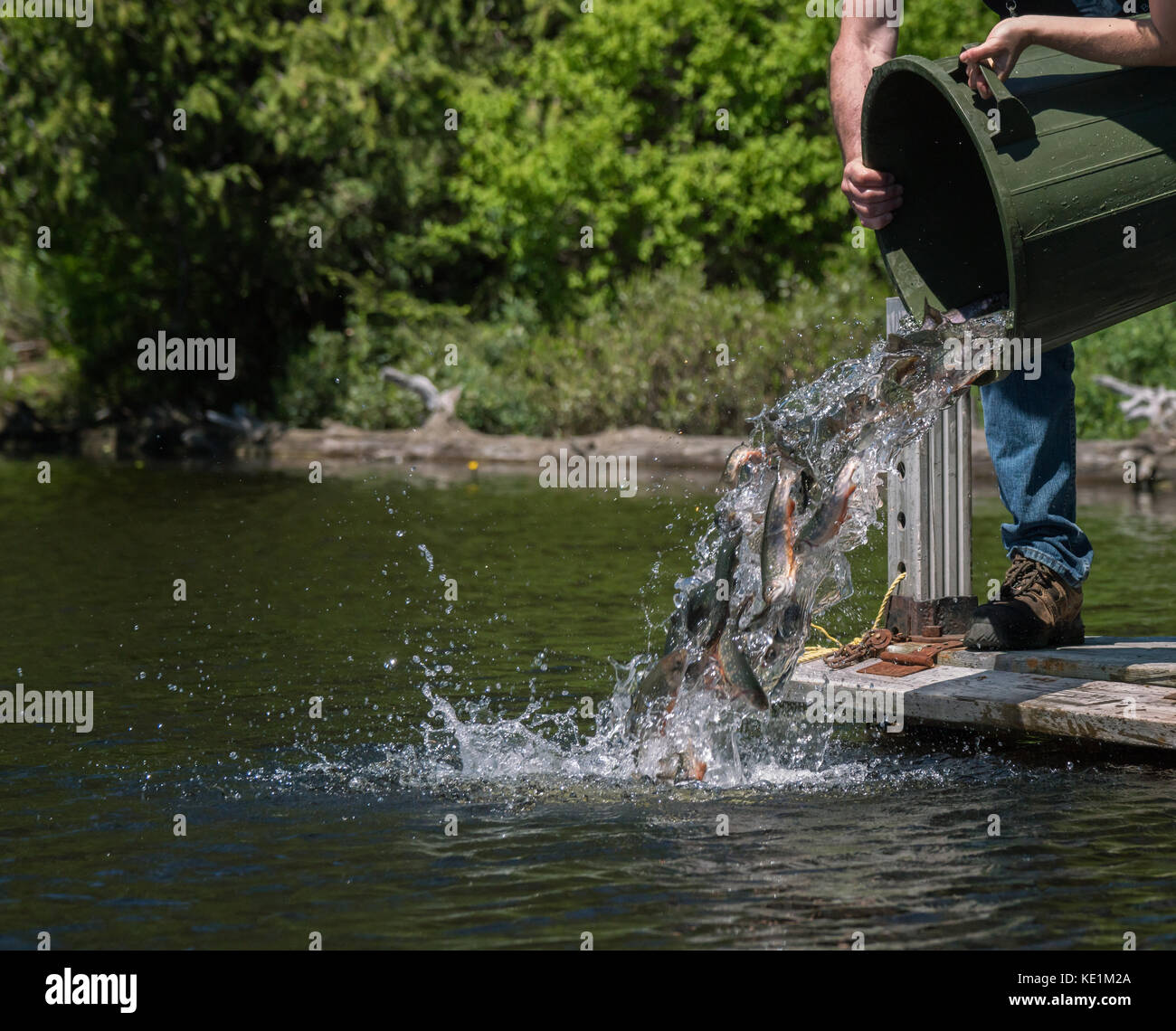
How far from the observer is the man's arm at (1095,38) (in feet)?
16.5

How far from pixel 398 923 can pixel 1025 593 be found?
3.22 m

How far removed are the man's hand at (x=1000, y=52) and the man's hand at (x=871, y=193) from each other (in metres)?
0.73

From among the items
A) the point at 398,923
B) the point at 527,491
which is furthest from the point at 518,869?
the point at 527,491

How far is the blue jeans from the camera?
6.36 meters

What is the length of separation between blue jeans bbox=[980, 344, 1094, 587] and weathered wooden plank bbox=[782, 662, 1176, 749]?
0.57 metres

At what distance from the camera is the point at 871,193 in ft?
19.4

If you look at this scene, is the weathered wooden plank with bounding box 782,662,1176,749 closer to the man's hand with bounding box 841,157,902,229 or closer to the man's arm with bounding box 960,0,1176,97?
the man's hand with bounding box 841,157,902,229

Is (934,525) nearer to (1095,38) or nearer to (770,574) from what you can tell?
(770,574)

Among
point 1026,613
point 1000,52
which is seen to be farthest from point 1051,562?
point 1000,52

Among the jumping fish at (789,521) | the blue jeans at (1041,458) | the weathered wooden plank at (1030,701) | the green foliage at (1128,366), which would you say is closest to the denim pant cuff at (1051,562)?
the blue jeans at (1041,458)

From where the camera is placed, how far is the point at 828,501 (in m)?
5.79

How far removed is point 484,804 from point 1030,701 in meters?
1.82

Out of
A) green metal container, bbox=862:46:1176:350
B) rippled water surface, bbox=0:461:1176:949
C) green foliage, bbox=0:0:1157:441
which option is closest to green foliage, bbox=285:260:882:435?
green foliage, bbox=0:0:1157:441
